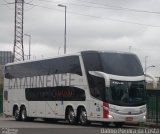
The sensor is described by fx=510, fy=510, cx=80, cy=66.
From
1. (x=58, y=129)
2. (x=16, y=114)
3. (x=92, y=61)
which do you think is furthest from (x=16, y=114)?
(x=58, y=129)

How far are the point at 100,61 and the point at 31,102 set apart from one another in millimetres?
8701

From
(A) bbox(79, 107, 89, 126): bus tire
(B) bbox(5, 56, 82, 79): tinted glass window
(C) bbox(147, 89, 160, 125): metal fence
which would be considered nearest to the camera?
(A) bbox(79, 107, 89, 126): bus tire

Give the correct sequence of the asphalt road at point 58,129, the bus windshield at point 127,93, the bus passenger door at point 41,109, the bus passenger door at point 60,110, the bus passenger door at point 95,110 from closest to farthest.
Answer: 1. the asphalt road at point 58,129
2. the bus windshield at point 127,93
3. the bus passenger door at point 95,110
4. the bus passenger door at point 60,110
5. the bus passenger door at point 41,109

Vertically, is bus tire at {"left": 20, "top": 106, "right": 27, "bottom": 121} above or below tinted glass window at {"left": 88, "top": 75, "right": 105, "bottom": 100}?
below

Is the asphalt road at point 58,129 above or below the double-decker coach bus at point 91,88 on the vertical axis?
below

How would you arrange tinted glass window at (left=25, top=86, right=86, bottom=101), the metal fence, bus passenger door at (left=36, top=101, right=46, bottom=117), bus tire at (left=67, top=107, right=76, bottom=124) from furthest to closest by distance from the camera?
bus passenger door at (left=36, top=101, right=46, bottom=117) < the metal fence < bus tire at (left=67, top=107, right=76, bottom=124) < tinted glass window at (left=25, top=86, right=86, bottom=101)

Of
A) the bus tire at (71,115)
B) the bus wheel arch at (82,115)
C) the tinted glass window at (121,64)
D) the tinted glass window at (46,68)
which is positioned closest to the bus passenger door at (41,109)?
the tinted glass window at (46,68)

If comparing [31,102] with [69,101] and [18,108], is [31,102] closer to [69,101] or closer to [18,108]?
[18,108]

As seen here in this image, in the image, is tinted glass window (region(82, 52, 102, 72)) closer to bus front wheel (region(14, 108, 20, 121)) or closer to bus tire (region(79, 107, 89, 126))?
bus tire (region(79, 107, 89, 126))

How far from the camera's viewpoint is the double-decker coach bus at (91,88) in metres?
25.3

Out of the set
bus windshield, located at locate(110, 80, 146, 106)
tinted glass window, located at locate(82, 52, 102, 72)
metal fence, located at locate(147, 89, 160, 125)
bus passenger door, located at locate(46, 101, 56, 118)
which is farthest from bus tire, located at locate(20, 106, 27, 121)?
bus windshield, located at locate(110, 80, 146, 106)

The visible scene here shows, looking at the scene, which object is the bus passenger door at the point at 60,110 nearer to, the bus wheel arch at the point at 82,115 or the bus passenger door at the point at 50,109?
the bus passenger door at the point at 50,109

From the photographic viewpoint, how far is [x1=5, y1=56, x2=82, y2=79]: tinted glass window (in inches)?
1086

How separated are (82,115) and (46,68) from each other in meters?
4.81
